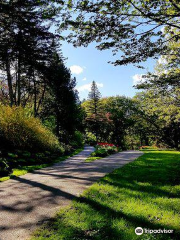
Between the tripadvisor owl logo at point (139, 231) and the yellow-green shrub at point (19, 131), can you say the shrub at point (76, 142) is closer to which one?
the yellow-green shrub at point (19, 131)

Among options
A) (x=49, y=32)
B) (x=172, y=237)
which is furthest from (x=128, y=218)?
(x=49, y=32)

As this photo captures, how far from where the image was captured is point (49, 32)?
25.0 ft

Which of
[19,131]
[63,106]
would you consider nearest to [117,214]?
[19,131]

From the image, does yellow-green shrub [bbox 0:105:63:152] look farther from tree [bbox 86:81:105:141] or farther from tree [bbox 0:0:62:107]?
tree [bbox 86:81:105:141]

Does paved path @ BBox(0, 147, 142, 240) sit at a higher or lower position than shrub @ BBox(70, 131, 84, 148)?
higher

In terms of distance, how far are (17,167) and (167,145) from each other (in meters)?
29.8

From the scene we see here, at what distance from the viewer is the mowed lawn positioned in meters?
2.92

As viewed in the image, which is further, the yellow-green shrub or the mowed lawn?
the yellow-green shrub

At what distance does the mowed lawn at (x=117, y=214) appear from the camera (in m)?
2.92

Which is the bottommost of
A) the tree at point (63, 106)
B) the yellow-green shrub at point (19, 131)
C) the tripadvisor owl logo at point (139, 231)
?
the tripadvisor owl logo at point (139, 231)

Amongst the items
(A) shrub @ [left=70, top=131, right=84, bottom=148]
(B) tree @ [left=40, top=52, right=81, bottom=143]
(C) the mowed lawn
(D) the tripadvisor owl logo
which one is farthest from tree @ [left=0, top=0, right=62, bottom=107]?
(A) shrub @ [left=70, top=131, right=84, bottom=148]

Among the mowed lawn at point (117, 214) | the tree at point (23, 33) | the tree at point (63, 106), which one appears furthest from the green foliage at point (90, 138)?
the mowed lawn at point (117, 214)

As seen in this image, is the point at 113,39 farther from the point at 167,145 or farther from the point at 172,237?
the point at 167,145

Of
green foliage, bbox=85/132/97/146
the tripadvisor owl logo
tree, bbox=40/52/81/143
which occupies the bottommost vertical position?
green foliage, bbox=85/132/97/146
